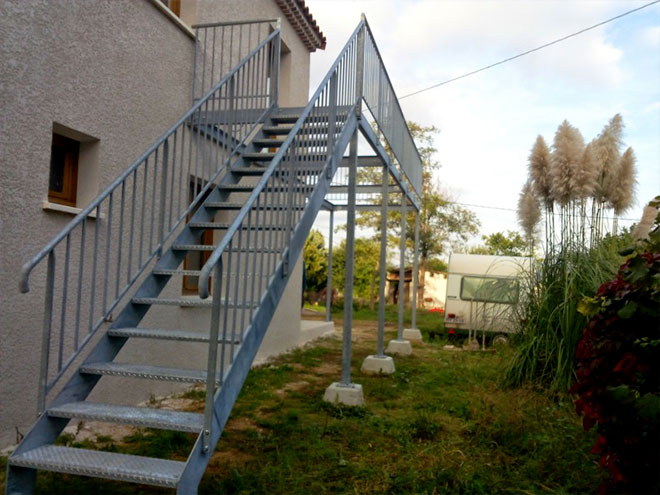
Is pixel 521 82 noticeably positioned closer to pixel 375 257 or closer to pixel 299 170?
pixel 299 170

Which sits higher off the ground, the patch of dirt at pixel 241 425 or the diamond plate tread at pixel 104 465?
the diamond plate tread at pixel 104 465

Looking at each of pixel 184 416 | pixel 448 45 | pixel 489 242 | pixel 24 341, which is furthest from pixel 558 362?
pixel 489 242

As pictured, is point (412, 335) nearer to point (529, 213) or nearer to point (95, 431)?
point (529, 213)

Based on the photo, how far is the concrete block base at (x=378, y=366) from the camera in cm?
652

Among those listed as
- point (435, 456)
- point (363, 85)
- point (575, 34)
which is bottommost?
point (435, 456)

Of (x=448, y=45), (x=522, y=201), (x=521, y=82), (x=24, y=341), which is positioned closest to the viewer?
(x=24, y=341)

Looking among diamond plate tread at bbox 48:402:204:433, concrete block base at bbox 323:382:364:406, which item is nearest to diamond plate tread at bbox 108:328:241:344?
diamond plate tread at bbox 48:402:204:433

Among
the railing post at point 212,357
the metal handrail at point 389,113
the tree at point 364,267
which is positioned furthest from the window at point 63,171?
the tree at point 364,267

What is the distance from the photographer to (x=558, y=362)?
4.19 meters

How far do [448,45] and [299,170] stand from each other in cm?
516

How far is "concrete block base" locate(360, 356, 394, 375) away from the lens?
257 inches

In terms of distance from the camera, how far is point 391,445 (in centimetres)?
366

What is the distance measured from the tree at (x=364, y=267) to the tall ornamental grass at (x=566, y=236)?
50.8ft

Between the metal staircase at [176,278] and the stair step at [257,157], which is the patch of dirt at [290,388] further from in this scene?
the stair step at [257,157]
